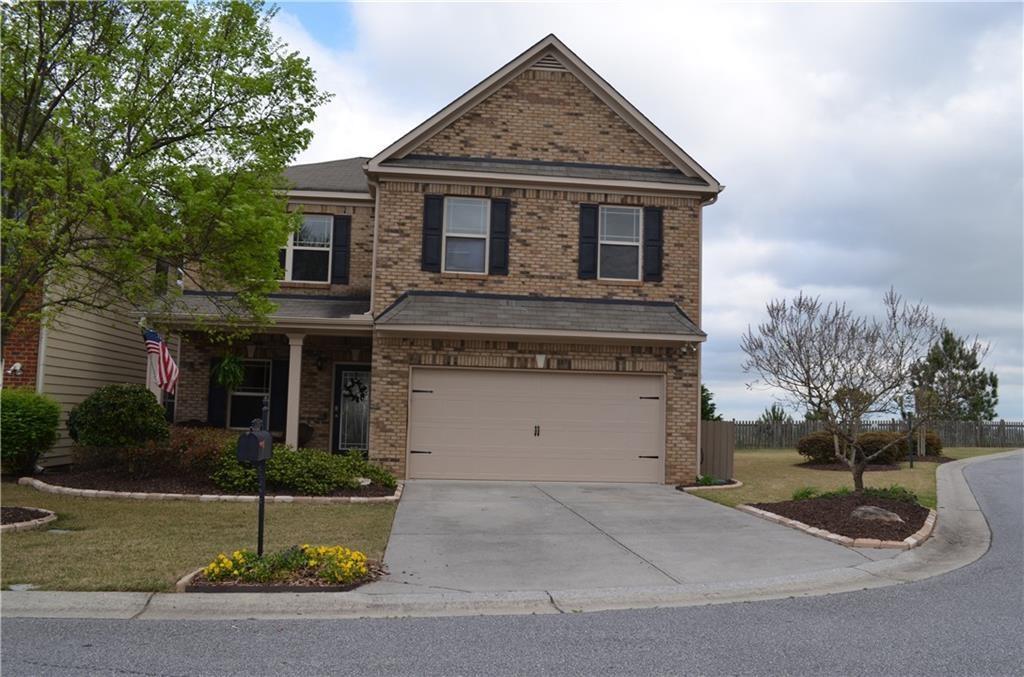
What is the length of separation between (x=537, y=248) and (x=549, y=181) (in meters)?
1.30

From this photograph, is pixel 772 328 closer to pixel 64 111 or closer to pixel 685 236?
pixel 685 236

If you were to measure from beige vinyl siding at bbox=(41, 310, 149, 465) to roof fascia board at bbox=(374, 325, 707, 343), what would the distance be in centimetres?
507

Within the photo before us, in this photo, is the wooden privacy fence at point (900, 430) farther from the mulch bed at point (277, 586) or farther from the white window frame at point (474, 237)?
the mulch bed at point (277, 586)

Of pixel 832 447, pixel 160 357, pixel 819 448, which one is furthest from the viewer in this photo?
pixel 819 448

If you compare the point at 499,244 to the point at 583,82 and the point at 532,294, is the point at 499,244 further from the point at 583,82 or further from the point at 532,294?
the point at 583,82

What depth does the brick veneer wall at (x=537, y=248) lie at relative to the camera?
15828 mm

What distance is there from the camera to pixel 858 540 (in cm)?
973

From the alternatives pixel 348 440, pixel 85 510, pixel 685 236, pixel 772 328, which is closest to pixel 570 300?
pixel 685 236

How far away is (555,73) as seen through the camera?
16734 mm

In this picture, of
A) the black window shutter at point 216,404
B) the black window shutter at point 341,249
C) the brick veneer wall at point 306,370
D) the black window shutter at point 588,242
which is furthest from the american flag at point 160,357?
the black window shutter at point 588,242

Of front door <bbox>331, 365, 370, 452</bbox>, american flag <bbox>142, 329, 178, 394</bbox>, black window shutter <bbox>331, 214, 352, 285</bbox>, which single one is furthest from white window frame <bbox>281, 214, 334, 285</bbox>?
american flag <bbox>142, 329, 178, 394</bbox>

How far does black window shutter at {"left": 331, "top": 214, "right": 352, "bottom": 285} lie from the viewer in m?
17.8

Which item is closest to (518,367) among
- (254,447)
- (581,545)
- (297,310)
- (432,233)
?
(432,233)

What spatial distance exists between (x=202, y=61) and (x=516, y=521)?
7.36 metres
